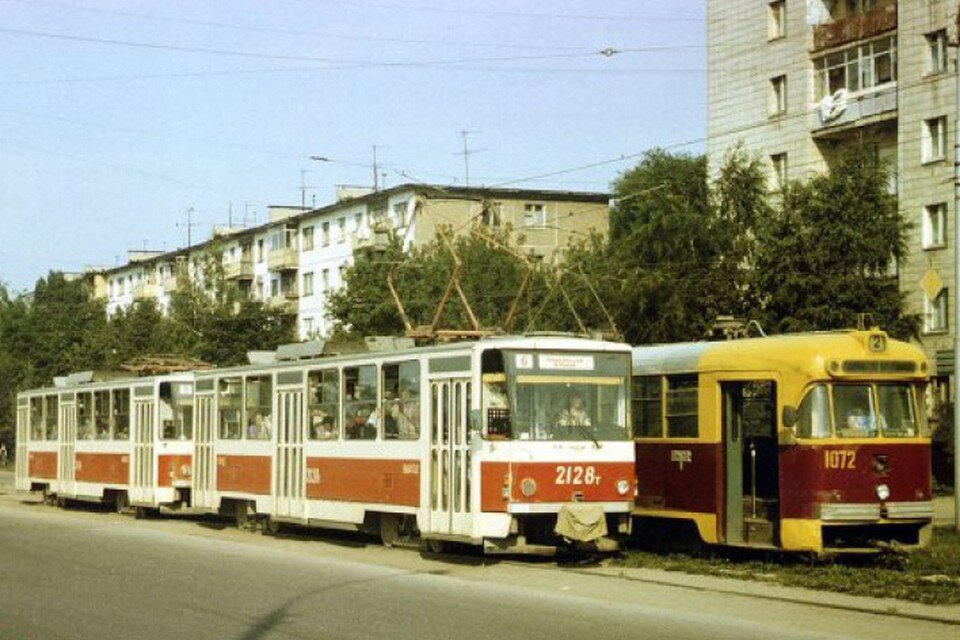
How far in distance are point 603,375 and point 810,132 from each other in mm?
32860

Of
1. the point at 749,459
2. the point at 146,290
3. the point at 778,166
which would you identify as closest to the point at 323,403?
the point at 749,459

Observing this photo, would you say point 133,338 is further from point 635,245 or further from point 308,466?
point 308,466

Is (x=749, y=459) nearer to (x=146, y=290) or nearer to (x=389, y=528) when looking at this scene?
(x=389, y=528)

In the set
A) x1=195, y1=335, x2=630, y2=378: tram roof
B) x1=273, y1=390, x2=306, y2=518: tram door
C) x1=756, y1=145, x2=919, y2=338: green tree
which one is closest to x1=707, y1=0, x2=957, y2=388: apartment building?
x1=756, y1=145, x2=919, y2=338: green tree

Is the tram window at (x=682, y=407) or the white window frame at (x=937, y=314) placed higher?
the white window frame at (x=937, y=314)

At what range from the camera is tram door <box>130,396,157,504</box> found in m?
31.3

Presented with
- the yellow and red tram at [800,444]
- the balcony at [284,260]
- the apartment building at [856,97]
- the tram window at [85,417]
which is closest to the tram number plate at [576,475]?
the yellow and red tram at [800,444]

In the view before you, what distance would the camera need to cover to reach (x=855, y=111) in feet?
159

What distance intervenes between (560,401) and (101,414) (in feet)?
58.8

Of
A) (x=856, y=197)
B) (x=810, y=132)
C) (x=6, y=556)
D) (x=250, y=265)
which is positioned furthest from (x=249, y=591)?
(x=250, y=265)

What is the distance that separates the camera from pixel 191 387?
30.4 meters

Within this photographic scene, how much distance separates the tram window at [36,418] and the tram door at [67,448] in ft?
5.94

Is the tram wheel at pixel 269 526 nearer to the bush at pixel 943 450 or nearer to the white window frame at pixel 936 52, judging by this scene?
the bush at pixel 943 450

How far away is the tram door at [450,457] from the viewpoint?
19.3 metres
